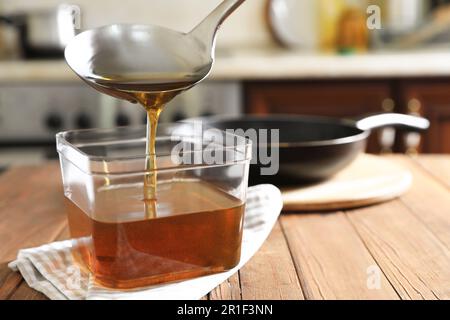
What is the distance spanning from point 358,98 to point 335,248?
4.52 feet

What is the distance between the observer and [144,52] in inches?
32.7

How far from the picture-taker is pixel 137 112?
2.11 m

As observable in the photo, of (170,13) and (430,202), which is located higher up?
(170,13)

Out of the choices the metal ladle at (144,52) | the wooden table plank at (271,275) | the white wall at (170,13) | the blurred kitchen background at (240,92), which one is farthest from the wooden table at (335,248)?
the white wall at (170,13)

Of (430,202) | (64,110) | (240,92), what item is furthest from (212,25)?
(64,110)

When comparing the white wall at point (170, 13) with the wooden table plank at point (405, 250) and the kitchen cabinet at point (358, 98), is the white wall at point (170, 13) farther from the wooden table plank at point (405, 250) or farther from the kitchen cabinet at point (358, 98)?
the wooden table plank at point (405, 250)

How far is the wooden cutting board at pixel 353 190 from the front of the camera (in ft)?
3.16

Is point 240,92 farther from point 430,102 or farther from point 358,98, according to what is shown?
point 430,102

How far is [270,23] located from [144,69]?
183 centimetres

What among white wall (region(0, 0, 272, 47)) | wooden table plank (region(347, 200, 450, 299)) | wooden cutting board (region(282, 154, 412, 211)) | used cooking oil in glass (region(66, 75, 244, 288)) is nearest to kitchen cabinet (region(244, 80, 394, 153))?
white wall (region(0, 0, 272, 47))

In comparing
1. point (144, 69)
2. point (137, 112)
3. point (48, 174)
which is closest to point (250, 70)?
point (137, 112)

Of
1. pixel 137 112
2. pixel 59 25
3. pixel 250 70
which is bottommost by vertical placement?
pixel 137 112
